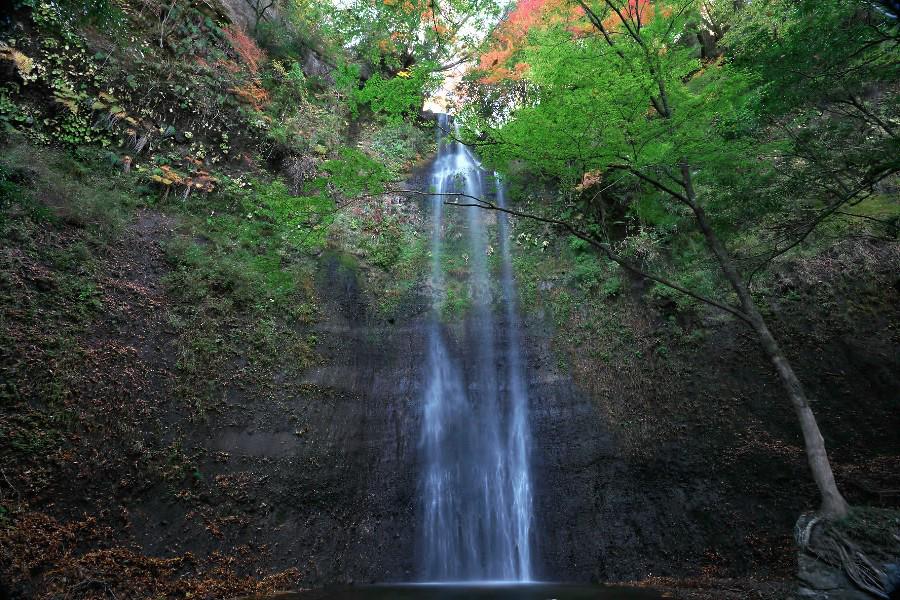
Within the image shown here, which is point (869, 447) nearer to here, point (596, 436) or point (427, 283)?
point (596, 436)

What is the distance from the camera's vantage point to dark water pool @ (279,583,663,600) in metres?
6.17

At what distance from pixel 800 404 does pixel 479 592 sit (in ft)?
17.3

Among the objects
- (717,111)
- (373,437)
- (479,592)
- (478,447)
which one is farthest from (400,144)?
(479,592)

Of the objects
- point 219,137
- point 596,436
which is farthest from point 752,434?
point 219,137

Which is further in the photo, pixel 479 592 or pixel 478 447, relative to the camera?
pixel 478 447

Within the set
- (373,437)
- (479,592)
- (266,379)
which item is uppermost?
(266,379)

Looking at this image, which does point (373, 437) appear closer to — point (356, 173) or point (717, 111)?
point (356, 173)

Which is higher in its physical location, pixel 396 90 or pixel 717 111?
pixel 396 90

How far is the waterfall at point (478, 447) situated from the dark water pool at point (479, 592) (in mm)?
517

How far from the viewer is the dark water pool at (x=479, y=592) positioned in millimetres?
6168

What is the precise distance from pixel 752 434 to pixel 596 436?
2.75m

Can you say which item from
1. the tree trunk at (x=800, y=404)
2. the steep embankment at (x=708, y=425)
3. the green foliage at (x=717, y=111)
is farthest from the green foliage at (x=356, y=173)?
the steep embankment at (x=708, y=425)

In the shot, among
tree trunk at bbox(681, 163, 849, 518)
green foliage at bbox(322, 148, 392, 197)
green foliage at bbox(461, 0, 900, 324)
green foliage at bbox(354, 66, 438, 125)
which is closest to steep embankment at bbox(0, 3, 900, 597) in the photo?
green foliage at bbox(322, 148, 392, 197)

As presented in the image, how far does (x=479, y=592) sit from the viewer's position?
263 inches
